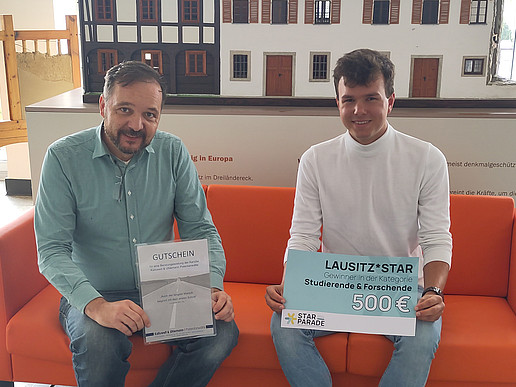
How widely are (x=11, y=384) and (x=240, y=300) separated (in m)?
0.96

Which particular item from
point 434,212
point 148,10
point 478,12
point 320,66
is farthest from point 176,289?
point 478,12

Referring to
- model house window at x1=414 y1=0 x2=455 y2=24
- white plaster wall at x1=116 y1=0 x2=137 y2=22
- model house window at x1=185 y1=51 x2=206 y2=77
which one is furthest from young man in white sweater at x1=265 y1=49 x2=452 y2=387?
white plaster wall at x1=116 y1=0 x2=137 y2=22

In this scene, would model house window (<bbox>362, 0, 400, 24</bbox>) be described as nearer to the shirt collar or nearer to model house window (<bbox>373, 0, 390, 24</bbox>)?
model house window (<bbox>373, 0, 390, 24</bbox>)

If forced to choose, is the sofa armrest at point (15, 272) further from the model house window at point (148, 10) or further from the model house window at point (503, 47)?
the model house window at point (503, 47)

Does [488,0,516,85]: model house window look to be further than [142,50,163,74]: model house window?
No

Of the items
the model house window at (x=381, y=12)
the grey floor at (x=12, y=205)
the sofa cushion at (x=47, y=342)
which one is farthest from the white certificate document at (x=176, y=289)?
the grey floor at (x=12, y=205)

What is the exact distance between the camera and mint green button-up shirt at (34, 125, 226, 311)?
1957 mm

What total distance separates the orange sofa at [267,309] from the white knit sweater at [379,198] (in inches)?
13.4

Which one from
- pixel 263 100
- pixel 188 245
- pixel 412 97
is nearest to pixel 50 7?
pixel 263 100

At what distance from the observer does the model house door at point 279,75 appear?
2857 millimetres

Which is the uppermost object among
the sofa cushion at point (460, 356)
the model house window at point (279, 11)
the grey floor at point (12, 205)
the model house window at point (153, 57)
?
the model house window at point (279, 11)

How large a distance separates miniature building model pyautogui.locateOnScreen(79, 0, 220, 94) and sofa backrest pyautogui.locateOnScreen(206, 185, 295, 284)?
67 cm

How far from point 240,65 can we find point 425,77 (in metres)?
0.91

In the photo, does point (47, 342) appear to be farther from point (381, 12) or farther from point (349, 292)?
point (381, 12)
